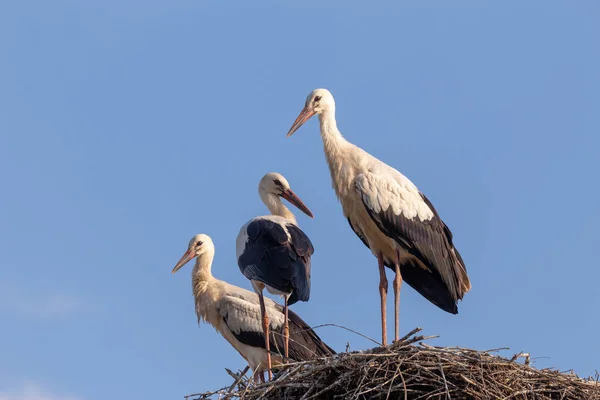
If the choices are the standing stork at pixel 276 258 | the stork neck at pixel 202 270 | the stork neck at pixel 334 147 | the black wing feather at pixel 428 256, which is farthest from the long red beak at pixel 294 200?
the black wing feather at pixel 428 256

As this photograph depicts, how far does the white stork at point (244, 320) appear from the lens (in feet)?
35.7

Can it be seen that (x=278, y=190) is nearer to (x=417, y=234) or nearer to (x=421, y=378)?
(x=417, y=234)

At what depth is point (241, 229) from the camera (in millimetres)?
10648

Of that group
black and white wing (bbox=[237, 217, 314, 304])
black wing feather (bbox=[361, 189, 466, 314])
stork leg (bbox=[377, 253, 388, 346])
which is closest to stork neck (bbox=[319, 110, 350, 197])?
black wing feather (bbox=[361, 189, 466, 314])

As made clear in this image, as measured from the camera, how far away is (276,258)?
10039mm

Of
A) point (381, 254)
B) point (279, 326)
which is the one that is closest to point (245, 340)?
point (279, 326)

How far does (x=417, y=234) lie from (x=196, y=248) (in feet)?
11.1

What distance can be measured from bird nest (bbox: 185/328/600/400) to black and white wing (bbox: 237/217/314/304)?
2.39 meters

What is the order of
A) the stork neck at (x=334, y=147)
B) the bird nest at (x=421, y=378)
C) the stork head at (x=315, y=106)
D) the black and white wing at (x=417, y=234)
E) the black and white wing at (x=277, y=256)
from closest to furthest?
the bird nest at (x=421, y=378) < the black and white wing at (x=417, y=234) < the stork neck at (x=334, y=147) < the black and white wing at (x=277, y=256) < the stork head at (x=315, y=106)

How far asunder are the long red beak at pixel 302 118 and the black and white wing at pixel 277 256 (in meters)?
0.81

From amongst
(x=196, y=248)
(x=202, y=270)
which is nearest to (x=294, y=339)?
(x=202, y=270)

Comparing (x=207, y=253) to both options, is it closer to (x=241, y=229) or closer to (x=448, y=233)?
(x=241, y=229)

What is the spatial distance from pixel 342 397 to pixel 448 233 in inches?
108

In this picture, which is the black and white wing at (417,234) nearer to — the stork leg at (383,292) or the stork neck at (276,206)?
the stork leg at (383,292)
